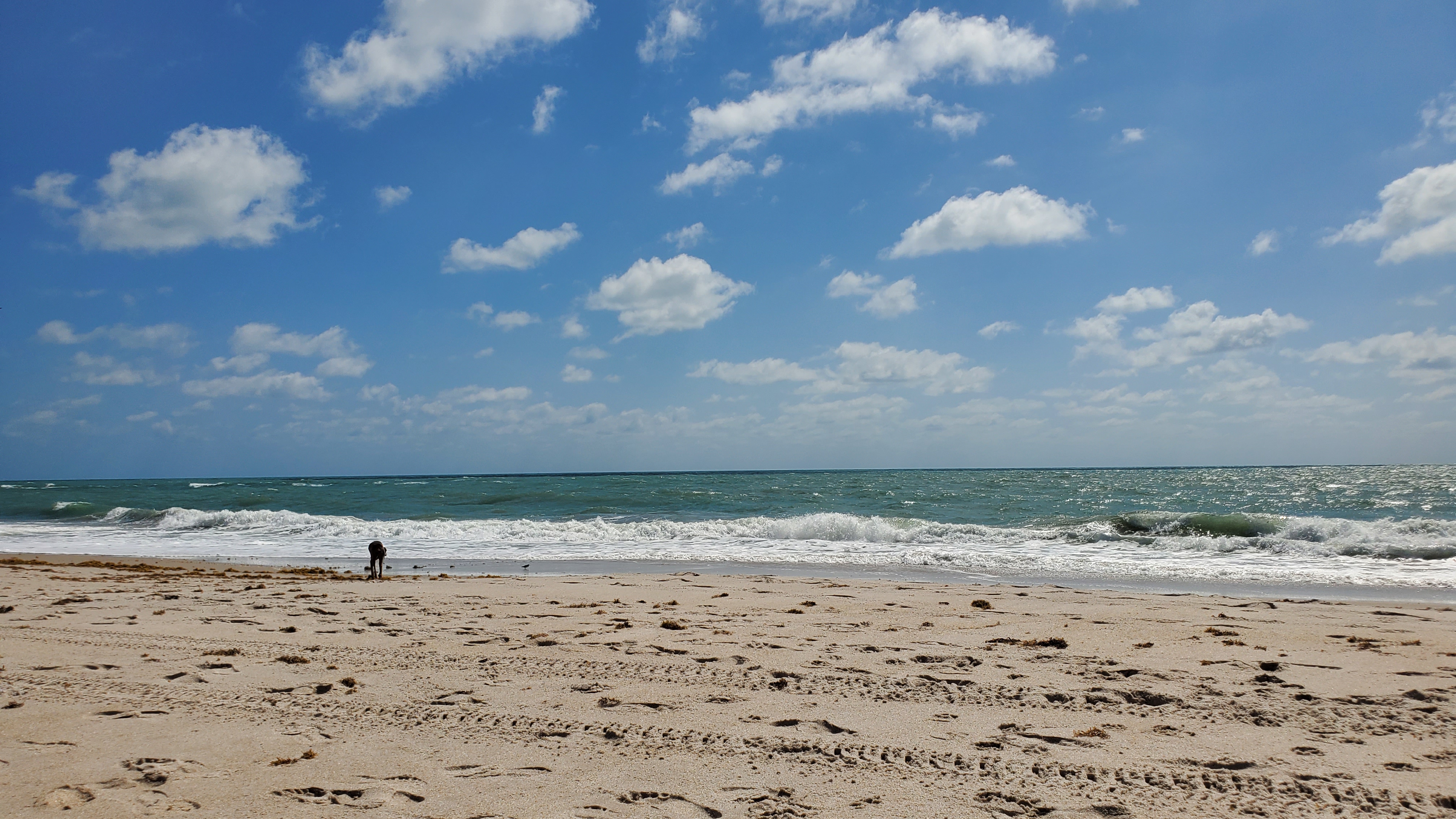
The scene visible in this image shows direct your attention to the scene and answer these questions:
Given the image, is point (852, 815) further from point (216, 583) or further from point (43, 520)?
point (43, 520)

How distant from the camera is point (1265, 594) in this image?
29.3ft

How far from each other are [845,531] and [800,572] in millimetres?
6346

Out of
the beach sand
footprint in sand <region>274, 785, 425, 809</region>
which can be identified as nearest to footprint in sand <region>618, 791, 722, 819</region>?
the beach sand

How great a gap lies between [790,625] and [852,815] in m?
3.71

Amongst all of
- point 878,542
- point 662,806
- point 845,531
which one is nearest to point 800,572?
point 878,542

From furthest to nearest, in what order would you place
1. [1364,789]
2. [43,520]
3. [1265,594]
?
[43,520] < [1265,594] < [1364,789]

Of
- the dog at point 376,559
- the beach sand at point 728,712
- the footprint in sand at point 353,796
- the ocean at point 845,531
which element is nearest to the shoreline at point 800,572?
the ocean at point 845,531

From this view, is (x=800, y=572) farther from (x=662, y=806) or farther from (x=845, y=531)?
(x=662, y=806)

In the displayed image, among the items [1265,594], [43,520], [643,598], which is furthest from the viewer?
[43,520]

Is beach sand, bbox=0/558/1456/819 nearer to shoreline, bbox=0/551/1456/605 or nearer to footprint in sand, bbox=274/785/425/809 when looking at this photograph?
footprint in sand, bbox=274/785/425/809

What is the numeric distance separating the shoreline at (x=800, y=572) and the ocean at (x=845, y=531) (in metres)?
0.14

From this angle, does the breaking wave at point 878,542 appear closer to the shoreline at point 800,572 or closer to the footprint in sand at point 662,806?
the shoreline at point 800,572

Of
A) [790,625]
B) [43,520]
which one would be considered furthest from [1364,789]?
[43,520]

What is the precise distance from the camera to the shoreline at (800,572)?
907 cm
